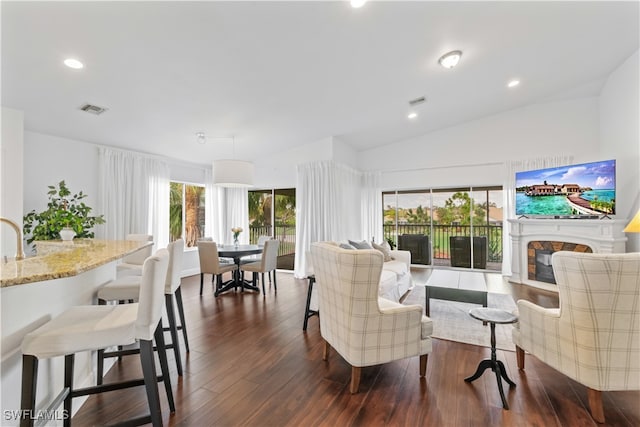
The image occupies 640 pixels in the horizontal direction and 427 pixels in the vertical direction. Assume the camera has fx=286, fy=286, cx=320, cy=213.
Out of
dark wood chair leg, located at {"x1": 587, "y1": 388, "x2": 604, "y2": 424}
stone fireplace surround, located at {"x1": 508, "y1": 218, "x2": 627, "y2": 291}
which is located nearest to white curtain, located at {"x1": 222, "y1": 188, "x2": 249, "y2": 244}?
stone fireplace surround, located at {"x1": 508, "y1": 218, "x2": 627, "y2": 291}

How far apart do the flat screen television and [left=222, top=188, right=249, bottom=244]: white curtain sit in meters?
5.66

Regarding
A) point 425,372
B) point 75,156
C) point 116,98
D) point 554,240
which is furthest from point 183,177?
point 554,240

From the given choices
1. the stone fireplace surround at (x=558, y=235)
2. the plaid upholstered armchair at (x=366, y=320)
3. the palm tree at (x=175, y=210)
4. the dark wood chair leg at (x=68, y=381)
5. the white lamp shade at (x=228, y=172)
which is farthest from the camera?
the palm tree at (x=175, y=210)

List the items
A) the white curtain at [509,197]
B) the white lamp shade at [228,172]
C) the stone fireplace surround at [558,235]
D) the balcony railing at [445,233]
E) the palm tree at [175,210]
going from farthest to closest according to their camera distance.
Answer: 1. the balcony railing at [445,233]
2. the palm tree at [175,210]
3. the white curtain at [509,197]
4. the white lamp shade at [228,172]
5. the stone fireplace surround at [558,235]

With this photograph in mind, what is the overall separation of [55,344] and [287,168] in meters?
5.27

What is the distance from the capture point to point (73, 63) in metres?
2.57

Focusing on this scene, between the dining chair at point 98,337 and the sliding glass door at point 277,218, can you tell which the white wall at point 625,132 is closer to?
the sliding glass door at point 277,218

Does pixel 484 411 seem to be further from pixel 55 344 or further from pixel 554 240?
pixel 554 240

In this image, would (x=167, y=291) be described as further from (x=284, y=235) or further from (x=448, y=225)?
(x=448, y=225)

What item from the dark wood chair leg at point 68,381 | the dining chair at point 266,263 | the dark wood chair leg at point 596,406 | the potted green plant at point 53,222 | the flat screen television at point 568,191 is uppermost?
the flat screen television at point 568,191

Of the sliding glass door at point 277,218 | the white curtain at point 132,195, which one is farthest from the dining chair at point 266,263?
the white curtain at point 132,195

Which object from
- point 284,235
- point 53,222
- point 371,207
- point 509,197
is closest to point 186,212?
point 284,235

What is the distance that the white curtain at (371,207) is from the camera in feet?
22.3

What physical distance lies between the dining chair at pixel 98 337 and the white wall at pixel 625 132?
585cm
